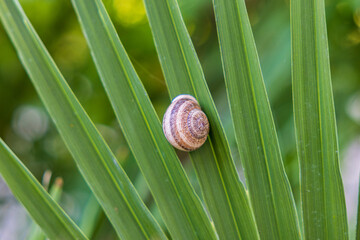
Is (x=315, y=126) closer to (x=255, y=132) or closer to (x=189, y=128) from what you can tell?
(x=255, y=132)

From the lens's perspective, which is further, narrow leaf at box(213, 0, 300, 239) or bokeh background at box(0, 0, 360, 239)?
bokeh background at box(0, 0, 360, 239)

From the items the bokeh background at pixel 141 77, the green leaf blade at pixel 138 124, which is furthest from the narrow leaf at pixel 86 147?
the bokeh background at pixel 141 77

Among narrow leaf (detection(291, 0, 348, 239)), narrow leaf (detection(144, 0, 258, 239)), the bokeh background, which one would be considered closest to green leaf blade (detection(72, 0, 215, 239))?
narrow leaf (detection(144, 0, 258, 239))

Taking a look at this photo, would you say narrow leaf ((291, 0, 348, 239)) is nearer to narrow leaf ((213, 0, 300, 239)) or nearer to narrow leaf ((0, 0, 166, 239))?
narrow leaf ((213, 0, 300, 239))

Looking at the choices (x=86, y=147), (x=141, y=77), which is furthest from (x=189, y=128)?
(x=141, y=77)

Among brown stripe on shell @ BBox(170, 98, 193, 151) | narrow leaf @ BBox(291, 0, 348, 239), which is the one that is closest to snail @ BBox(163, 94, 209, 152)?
brown stripe on shell @ BBox(170, 98, 193, 151)

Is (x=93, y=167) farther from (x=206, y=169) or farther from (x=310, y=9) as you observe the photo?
(x=310, y=9)
